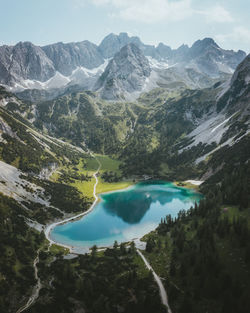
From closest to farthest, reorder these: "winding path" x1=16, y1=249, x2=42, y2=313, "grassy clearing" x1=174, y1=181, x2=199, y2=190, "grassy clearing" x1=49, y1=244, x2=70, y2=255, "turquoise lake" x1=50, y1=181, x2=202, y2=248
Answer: "winding path" x1=16, y1=249, x2=42, y2=313, "grassy clearing" x1=49, y1=244, x2=70, y2=255, "turquoise lake" x1=50, y1=181, x2=202, y2=248, "grassy clearing" x1=174, y1=181, x2=199, y2=190

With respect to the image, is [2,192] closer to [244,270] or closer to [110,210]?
[110,210]

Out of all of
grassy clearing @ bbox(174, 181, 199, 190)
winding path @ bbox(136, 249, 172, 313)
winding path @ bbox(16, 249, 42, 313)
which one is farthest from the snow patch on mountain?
grassy clearing @ bbox(174, 181, 199, 190)

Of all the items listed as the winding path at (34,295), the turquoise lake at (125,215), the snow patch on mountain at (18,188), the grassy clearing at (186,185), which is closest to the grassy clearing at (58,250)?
the turquoise lake at (125,215)

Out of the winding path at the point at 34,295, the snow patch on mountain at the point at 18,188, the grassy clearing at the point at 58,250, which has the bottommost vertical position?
the grassy clearing at the point at 58,250

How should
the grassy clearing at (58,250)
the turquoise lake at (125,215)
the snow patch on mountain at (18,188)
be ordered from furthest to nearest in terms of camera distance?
the snow patch on mountain at (18,188)
the turquoise lake at (125,215)
the grassy clearing at (58,250)

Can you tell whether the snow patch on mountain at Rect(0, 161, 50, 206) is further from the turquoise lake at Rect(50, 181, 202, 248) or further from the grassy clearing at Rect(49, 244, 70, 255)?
the grassy clearing at Rect(49, 244, 70, 255)

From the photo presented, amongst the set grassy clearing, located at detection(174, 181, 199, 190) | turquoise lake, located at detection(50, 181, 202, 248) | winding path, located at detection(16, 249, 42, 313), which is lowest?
turquoise lake, located at detection(50, 181, 202, 248)

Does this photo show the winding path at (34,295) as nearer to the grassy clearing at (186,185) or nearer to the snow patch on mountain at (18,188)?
the snow patch on mountain at (18,188)

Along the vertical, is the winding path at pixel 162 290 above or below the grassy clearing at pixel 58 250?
above
